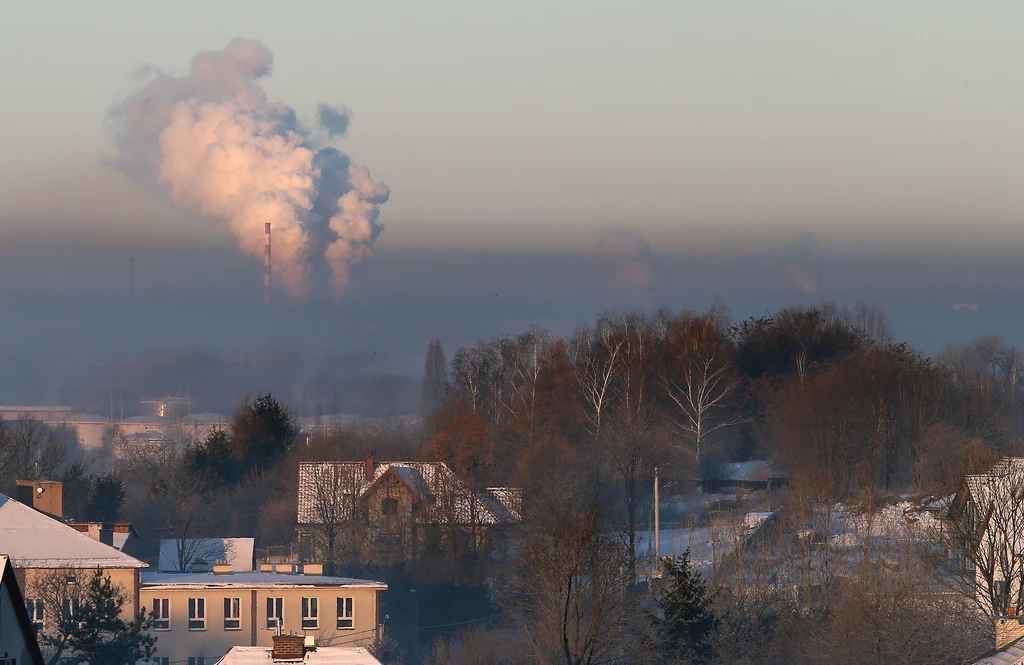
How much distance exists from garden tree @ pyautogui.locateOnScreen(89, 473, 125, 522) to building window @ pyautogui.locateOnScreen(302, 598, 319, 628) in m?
25.8

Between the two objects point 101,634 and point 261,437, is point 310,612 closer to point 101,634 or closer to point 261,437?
point 101,634

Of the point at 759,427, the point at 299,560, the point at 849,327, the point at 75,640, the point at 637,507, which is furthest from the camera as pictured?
the point at 849,327

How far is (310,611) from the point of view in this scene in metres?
50.9

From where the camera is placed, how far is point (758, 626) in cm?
4397

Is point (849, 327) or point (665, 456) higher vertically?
point (849, 327)

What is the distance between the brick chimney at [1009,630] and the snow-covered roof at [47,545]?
28.6 m

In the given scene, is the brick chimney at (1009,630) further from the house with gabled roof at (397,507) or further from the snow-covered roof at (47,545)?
the house with gabled roof at (397,507)

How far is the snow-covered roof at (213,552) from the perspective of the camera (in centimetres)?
6341

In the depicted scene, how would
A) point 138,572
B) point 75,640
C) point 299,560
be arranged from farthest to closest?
point 299,560 < point 138,572 < point 75,640

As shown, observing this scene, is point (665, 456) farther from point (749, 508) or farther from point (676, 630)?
point (676, 630)

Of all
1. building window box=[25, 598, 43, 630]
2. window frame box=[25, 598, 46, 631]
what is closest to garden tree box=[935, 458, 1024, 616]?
window frame box=[25, 598, 46, 631]

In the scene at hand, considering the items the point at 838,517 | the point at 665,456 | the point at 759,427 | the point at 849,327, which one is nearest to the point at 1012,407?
the point at 849,327

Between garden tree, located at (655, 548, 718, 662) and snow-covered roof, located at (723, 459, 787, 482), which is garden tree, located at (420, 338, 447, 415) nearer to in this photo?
snow-covered roof, located at (723, 459, 787, 482)

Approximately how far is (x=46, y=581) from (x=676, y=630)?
1959 cm
